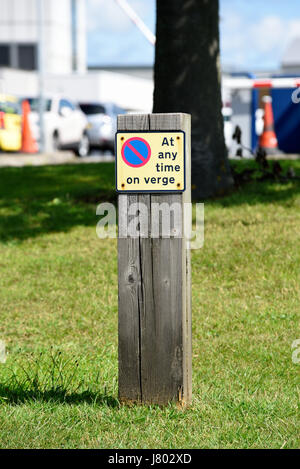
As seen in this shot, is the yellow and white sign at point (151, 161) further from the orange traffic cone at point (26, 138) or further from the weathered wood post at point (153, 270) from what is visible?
the orange traffic cone at point (26, 138)

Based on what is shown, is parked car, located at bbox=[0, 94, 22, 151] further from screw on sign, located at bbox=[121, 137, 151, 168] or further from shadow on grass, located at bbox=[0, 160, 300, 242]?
screw on sign, located at bbox=[121, 137, 151, 168]

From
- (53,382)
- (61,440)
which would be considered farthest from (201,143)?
(61,440)

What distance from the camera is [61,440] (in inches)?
152

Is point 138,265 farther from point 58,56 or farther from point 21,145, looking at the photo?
point 58,56

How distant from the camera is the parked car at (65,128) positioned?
23.5m

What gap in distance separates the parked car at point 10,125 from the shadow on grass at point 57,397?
55.8 ft

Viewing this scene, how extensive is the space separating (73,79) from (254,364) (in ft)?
131

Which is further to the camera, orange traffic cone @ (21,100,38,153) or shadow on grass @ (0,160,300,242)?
orange traffic cone @ (21,100,38,153)

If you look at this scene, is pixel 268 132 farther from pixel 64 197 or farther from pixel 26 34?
Result: pixel 26 34

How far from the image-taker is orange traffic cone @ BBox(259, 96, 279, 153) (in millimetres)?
18188

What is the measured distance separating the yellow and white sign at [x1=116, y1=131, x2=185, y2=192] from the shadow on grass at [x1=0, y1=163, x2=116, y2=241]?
5139 millimetres

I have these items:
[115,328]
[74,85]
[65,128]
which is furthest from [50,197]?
[74,85]

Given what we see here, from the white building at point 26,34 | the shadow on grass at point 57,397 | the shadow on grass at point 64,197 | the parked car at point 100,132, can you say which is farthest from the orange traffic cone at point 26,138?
the white building at point 26,34


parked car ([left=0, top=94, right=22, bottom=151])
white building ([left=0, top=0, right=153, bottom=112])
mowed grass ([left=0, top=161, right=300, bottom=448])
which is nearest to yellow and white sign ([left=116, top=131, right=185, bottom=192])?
mowed grass ([left=0, top=161, right=300, bottom=448])
